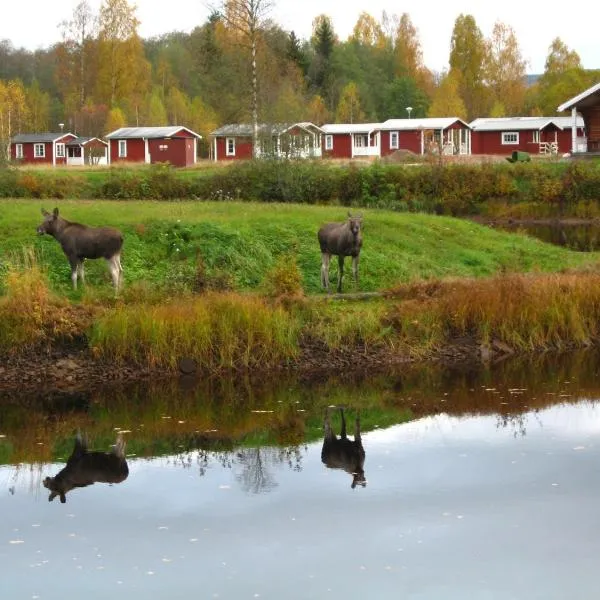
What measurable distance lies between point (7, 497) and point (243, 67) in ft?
176

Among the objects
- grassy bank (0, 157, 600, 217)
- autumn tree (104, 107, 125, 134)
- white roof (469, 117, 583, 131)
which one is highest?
autumn tree (104, 107, 125, 134)

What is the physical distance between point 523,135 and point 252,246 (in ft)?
179

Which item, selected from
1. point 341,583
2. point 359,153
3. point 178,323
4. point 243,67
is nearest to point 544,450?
point 341,583

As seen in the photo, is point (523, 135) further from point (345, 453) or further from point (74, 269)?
point (345, 453)

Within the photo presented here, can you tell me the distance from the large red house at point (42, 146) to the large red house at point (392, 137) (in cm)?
1904

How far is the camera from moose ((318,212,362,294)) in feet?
78.3

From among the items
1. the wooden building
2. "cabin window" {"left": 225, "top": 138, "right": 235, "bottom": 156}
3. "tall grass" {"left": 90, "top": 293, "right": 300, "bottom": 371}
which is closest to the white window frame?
the wooden building

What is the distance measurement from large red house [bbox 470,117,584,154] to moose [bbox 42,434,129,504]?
63103mm

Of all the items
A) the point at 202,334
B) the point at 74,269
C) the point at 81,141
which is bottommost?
the point at 202,334

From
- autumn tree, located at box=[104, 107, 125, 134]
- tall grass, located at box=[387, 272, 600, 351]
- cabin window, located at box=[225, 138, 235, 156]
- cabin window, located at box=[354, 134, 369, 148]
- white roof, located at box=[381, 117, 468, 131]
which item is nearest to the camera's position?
tall grass, located at box=[387, 272, 600, 351]

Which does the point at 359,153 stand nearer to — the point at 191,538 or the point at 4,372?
the point at 4,372

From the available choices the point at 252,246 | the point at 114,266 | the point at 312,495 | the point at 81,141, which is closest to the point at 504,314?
the point at 252,246

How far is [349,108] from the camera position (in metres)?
96.2

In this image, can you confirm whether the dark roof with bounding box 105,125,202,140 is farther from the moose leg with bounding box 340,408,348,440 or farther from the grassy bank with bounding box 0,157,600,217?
the moose leg with bounding box 340,408,348,440
